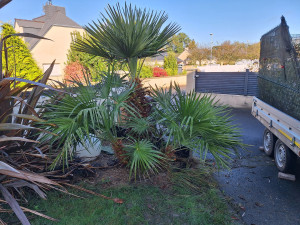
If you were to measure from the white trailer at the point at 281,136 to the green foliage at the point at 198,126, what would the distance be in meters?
0.71

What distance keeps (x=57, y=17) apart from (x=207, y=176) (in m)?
24.4

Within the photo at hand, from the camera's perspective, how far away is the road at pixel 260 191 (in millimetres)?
2787

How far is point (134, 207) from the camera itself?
8.54ft

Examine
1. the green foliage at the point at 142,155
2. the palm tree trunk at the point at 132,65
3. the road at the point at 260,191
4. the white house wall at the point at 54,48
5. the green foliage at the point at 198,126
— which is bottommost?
the road at the point at 260,191

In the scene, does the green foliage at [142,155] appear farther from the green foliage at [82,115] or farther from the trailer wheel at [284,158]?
the trailer wheel at [284,158]

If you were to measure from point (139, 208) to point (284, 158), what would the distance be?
2.66 m

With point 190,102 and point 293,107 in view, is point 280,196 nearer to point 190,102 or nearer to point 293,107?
point 293,107

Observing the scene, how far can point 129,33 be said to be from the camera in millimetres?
3275

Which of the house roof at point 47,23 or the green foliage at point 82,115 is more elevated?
the house roof at point 47,23

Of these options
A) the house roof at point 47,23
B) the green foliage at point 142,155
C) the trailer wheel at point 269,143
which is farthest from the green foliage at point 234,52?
the green foliage at point 142,155

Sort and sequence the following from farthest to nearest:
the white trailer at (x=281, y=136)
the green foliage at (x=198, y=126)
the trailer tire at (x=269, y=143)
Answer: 1. the trailer tire at (x=269, y=143)
2. the white trailer at (x=281, y=136)
3. the green foliage at (x=198, y=126)

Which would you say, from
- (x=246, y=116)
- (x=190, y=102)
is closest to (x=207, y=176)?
(x=190, y=102)

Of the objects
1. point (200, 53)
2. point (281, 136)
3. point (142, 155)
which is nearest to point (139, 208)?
point (142, 155)

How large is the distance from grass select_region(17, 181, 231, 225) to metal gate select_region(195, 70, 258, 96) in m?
7.97
